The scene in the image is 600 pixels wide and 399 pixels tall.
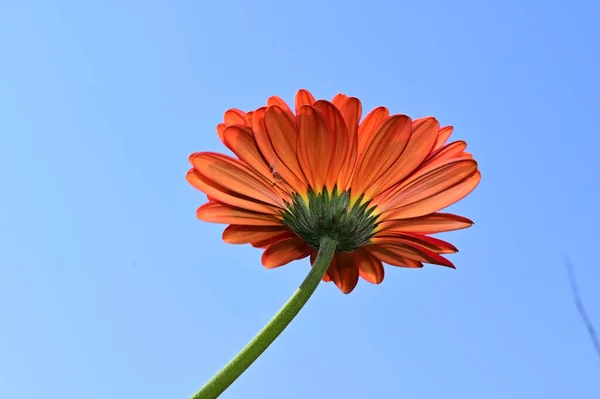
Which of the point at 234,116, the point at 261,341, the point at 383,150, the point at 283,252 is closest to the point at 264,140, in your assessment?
the point at 234,116

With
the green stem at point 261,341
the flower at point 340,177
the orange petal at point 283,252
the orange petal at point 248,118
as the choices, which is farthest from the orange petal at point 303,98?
the green stem at point 261,341

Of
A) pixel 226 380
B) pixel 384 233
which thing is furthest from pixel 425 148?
pixel 226 380

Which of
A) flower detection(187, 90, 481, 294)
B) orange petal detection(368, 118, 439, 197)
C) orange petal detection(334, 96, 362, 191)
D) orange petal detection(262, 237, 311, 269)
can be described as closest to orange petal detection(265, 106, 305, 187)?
flower detection(187, 90, 481, 294)

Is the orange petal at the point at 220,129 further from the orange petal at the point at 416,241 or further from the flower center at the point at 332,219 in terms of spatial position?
the orange petal at the point at 416,241

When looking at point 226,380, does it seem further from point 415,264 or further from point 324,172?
point 415,264

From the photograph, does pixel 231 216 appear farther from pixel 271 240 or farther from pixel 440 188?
pixel 440 188

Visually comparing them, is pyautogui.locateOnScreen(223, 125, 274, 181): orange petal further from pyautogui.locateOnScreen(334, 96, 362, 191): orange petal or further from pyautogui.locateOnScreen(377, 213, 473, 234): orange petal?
pyautogui.locateOnScreen(377, 213, 473, 234): orange petal

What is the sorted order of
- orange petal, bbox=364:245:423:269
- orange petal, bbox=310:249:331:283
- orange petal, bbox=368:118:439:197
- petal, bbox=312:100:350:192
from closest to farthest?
petal, bbox=312:100:350:192 < orange petal, bbox=368:118:439:197 < orange petal, bbox=364:245:423:269 < orange petal, bbox=310:249:331:283
